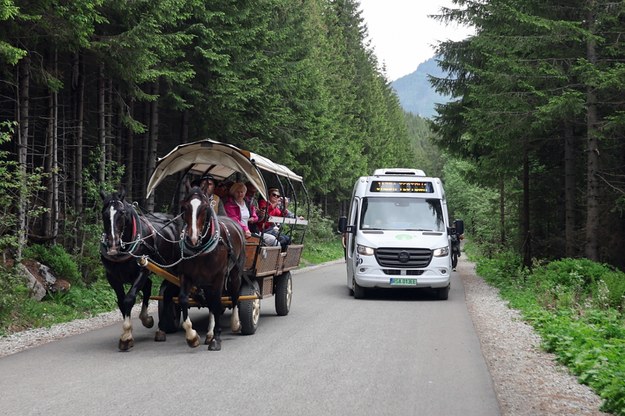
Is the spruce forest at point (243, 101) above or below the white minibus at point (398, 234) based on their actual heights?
above

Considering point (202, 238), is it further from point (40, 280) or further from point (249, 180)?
point (40, 280)

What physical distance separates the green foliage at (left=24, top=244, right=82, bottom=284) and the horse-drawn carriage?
157 inches

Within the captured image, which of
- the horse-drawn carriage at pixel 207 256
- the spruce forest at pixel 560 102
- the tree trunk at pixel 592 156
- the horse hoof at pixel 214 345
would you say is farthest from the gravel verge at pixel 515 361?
the spruce forest at pixel 560 102

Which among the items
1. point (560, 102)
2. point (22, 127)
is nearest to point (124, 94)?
point (22, 127)

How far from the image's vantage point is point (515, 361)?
9336 mm

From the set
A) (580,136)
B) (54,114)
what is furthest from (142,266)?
(580,136)

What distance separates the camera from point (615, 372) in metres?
7.71

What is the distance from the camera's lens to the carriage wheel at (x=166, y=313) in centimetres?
1083

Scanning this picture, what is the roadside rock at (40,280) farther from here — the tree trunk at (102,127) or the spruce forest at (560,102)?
the spruce forest at (560,102)

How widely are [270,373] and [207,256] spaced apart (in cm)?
226

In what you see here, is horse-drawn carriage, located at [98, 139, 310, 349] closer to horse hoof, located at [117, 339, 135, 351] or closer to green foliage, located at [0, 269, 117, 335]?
horse hoof, located at [117, 339, 135, 351]

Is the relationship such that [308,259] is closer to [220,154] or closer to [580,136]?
[580,136]

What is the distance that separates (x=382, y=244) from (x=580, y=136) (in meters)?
8.42

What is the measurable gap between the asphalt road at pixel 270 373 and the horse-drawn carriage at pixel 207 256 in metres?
0.54
